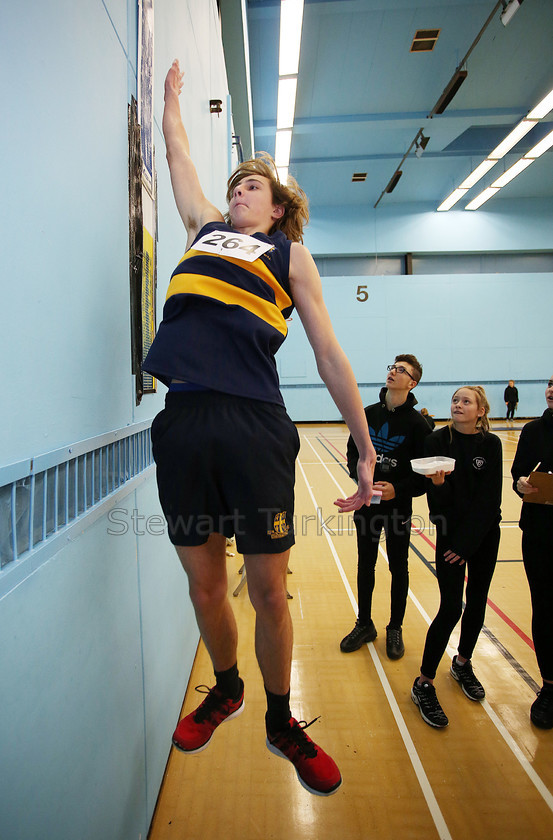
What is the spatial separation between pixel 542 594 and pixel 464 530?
49 cm

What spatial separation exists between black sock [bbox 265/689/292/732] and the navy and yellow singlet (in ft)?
2.59

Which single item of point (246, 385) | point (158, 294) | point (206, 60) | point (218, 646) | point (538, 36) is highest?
point (538, 36)

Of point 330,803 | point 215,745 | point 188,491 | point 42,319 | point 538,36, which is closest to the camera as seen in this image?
point 42,319

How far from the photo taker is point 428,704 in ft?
6.71

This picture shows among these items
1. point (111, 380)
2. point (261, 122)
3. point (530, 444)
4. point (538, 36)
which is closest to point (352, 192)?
point (261, 122)

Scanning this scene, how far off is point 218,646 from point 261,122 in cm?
1136

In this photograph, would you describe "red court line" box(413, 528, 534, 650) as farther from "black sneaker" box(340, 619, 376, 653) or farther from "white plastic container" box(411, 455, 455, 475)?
"white plastic container" box(411, 455, 455, 475)

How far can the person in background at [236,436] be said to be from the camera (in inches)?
40.7

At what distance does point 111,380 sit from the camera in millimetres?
1167

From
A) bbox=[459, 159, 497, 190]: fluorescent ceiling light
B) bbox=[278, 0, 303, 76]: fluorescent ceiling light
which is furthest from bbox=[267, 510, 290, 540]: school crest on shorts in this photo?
bbox=[459, 159, 497, 190]: fluorescent ceiling light

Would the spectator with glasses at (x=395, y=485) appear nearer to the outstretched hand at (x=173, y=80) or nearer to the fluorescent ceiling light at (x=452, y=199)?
the outstretched hand at (x=173, y=80)

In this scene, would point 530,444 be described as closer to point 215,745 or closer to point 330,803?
point 330,803

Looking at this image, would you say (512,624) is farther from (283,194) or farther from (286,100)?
(286,100)

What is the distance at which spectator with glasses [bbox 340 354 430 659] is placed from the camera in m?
2.48
